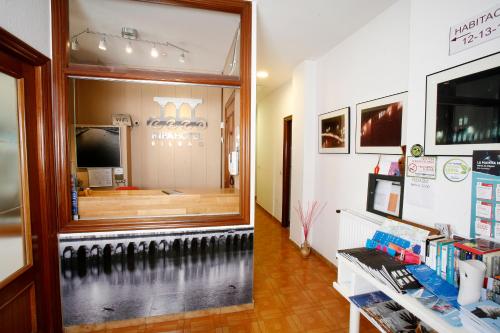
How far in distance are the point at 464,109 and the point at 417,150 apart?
37 cm

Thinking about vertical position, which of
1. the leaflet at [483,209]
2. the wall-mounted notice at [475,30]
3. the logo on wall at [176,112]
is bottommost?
the leaflet at [483,209]

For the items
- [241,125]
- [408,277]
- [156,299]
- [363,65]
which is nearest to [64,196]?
[156,299]

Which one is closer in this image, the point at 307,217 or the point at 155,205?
the point at 155,205

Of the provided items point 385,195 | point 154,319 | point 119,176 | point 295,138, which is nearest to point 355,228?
point 385,195

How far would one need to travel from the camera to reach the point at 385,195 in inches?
84.0

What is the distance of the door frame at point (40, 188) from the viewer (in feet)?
5.09

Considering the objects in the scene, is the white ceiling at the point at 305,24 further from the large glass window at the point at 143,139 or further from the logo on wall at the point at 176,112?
the logo on wall at the point at 176,112

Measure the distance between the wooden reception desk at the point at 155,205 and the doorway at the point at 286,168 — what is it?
2422 mm

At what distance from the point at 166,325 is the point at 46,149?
67.0 inches

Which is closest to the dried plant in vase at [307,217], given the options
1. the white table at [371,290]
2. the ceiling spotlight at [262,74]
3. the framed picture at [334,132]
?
the framed picture at [334,132]

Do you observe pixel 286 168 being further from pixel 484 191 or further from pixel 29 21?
pixel 29 21

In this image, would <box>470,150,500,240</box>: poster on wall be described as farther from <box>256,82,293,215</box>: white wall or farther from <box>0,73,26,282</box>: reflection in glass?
<box>256,82,293,215</box>: white wall

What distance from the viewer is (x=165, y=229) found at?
2.01 meters

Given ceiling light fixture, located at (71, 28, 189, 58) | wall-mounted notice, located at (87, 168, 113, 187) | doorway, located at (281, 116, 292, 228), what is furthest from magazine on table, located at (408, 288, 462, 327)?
wall-mounted notice, located at (87, 168, 113, 187)
